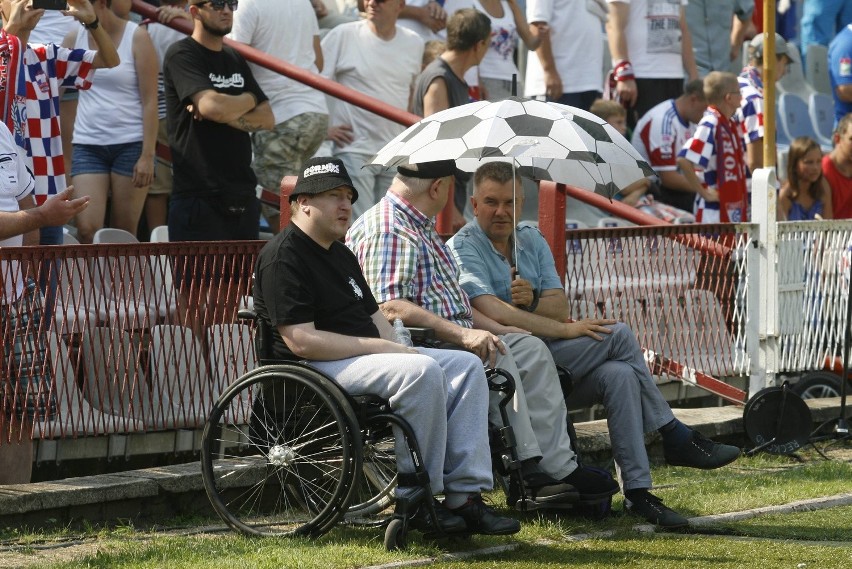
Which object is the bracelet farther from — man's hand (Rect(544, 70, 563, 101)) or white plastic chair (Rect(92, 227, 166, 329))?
man's hand (Rect(544, 70, 563, 101))

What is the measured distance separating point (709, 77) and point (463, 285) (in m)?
4.69

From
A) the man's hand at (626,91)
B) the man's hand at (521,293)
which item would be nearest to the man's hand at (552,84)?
the man's hand at (626,91)

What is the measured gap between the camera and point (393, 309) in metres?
6.77

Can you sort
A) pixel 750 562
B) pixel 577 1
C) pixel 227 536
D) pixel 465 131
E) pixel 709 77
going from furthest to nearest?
pixel 577 1 < pixel 709 77 < pixel 465 131 < pixel 227 536 < pixel 750 562

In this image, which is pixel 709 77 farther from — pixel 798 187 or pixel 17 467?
pixel 17 467

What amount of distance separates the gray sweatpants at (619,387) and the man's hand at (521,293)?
240 millimetres

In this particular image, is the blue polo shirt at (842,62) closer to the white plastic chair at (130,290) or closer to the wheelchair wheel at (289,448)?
the white plastic chair at (130,290)

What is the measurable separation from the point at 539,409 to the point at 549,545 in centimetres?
69

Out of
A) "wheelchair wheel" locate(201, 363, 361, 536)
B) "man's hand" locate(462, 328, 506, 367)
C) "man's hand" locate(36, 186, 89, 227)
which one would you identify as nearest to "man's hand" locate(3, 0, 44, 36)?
"man's hand" locate(36, 186, 89, 227)

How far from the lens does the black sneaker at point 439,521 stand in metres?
A: 6.07

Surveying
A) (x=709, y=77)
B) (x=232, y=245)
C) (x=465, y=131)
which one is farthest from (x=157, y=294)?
(x=709, y=77)

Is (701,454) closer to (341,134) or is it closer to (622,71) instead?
(341,134)

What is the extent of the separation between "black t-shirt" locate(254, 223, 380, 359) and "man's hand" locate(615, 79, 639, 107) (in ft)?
20.7

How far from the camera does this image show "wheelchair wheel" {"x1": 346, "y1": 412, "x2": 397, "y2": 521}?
6252 mm
